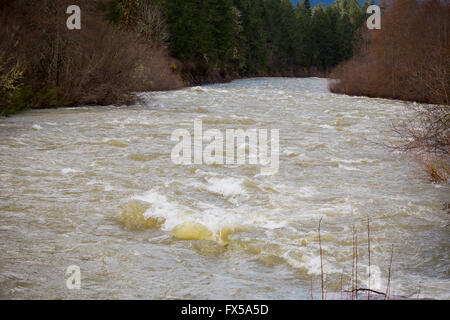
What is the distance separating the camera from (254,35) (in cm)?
6225

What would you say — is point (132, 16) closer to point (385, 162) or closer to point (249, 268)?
point (385, 162)

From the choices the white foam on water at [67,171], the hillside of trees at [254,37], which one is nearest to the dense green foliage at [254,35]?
the hillside of trees at [254,37]

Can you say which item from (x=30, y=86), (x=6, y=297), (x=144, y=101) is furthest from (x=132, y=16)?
(x=6, y=297)

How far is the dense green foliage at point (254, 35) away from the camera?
144 feet

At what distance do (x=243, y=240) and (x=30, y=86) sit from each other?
14535 mm

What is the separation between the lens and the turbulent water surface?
4997 millimetres

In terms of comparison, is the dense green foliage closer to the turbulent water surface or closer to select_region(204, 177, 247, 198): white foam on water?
the turbulent water surface

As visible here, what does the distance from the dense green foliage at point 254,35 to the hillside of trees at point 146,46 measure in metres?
0.10

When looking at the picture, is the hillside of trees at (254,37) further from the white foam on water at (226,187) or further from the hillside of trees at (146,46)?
the white foam on water at (226,187)

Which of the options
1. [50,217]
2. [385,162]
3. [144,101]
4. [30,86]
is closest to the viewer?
[50,217]

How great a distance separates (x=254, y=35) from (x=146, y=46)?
39430 millimetres

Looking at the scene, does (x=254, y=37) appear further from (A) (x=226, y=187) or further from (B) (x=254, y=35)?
(A) (x=226, y=187)
